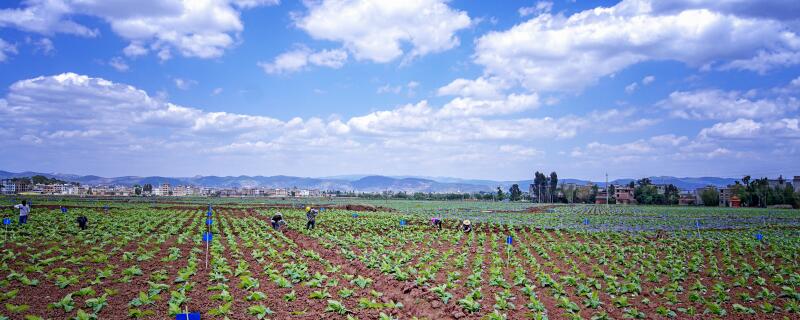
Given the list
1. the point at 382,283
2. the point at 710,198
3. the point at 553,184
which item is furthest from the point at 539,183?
the point at 382,283

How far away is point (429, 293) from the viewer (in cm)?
1030

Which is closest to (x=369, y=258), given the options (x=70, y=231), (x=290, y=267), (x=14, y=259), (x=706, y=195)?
(x=290, y=267)

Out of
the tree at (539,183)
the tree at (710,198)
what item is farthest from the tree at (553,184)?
the tree at (710,198)

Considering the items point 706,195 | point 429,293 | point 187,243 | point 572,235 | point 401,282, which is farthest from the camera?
point 706,195

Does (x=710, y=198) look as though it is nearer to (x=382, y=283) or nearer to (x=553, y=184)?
(x=553, y=184)

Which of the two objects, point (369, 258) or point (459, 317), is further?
point (369, 258)

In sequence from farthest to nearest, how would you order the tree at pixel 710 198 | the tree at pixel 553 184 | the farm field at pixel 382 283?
the tree at pixel 553 184 < the tree at pixel 710 198 < the farm field at pixel 382 283

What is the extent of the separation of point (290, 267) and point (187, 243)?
7.72 m

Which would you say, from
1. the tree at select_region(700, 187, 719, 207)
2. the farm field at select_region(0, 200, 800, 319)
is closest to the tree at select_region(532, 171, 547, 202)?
the tree at select_region(700, 187, 719, 207)

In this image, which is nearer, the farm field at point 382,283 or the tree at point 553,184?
the farm field at point 382,283

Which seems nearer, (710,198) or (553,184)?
(710,198)

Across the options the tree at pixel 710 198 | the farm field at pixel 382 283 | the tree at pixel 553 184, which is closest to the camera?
the farm field at pixel 382 283

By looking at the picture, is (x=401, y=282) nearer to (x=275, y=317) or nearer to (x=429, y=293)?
(x=429, y=293)

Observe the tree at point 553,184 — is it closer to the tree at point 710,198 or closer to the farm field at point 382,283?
the tree at point 710,198
